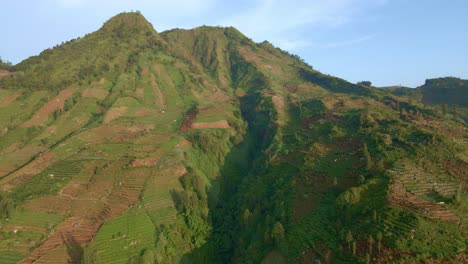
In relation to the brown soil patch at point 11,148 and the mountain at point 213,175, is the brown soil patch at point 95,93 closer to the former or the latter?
the mountain at point 213,175

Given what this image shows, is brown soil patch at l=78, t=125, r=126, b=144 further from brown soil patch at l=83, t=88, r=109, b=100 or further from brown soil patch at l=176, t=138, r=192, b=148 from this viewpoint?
brown soil patch at l=83, t=88, r=109, b=100

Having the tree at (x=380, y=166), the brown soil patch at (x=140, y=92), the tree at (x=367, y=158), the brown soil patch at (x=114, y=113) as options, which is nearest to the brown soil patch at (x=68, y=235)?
the brown soil patch at (x=114, y=113)

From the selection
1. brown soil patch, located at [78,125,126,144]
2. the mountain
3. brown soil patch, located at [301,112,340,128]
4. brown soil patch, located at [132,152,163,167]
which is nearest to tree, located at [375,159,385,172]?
the mountain

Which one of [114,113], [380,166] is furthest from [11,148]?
[380,166]

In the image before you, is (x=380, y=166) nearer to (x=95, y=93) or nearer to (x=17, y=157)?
(x=17, y=157)

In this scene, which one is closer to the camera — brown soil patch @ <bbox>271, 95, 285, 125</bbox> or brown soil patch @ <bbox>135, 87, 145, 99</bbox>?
brown soil patch @ <bbox>271, 95, 285, 125</bbox>

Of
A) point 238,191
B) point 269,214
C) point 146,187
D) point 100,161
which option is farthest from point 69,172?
point 269,214

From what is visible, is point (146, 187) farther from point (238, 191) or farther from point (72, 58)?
point (72, 58)
